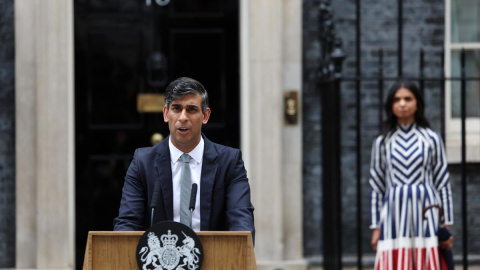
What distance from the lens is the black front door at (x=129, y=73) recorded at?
309 inches

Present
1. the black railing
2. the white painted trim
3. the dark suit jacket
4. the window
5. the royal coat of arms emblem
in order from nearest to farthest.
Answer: the royal coat of arms emblem < the dark suit jacket < the black railing < the white painted trim < the window

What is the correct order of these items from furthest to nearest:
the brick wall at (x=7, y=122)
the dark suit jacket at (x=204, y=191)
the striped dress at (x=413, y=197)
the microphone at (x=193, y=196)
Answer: the brick wall at (x=7, y=122), the striped dress at (x=413, y=197), the dark suit jacket at (x=204, y=191), the microphone at (x=193, y=196)

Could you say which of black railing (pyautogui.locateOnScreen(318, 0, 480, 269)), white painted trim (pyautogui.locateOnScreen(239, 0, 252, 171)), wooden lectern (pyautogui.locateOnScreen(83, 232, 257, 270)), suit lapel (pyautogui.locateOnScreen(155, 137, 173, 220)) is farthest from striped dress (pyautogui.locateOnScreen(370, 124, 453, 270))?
wooden lectern (pyautogui.locateOnScreen(83, 232, 257, 270))

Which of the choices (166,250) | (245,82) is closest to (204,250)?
Answer: (166,250)

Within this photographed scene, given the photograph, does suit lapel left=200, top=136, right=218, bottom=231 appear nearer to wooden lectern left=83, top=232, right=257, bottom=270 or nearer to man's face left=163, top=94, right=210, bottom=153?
man's face left=163, top=94, right=210, bottom=153

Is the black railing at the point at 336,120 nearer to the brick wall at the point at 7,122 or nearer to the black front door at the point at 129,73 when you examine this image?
the black front door at the point at 129,73

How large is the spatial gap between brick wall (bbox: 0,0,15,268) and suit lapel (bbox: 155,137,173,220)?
397 cm

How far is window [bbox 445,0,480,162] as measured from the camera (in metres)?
8.06

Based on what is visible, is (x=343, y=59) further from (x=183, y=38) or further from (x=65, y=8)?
(x=65, y=8)

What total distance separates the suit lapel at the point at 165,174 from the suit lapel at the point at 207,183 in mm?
128

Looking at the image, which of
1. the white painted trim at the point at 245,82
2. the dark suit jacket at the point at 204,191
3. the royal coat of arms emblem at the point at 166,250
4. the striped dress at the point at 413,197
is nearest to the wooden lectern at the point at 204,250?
the royal coat of arms emblem at the point at 166,250

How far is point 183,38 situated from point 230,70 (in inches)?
18.9

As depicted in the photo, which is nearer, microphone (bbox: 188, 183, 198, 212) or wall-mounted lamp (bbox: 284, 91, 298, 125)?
microphone (bbox: 188, 183, 198, 212)

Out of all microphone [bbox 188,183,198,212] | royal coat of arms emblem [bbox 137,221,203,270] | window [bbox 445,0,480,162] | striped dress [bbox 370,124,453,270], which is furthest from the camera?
window [bbox 445,0,480,162]
